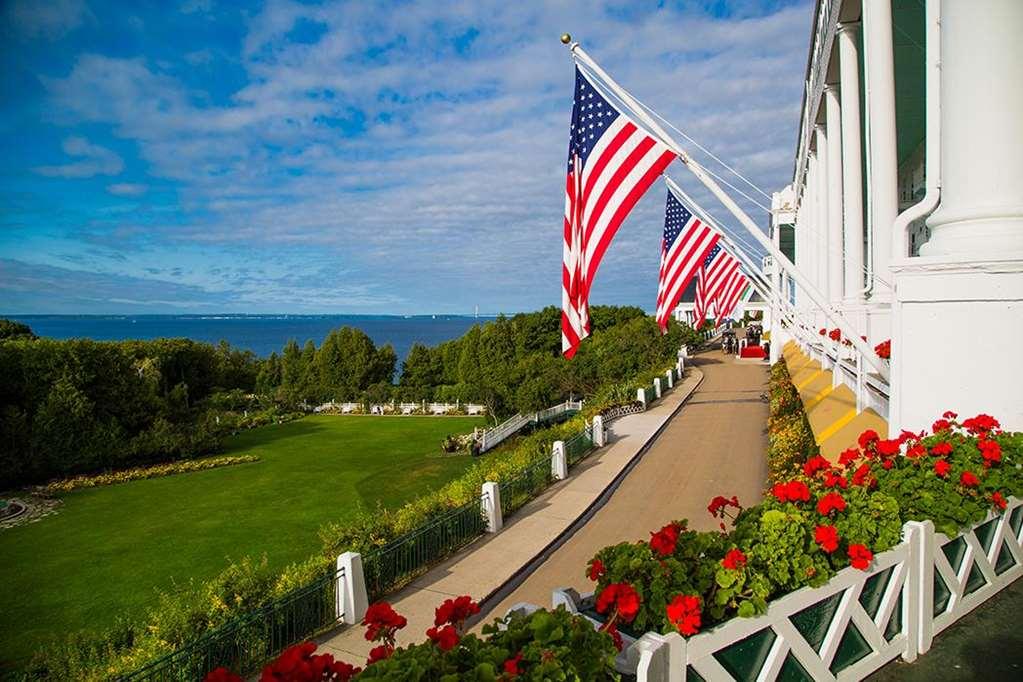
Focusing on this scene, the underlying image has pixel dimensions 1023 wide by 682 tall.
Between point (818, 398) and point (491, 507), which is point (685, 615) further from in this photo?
point (818, 398)

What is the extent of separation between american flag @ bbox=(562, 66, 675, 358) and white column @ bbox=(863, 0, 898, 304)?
382 cm

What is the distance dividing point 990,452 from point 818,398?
32.9 ft

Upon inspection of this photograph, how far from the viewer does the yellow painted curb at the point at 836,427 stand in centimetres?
1056

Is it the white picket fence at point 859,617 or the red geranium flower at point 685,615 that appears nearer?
the red geranium flower at point 685,615

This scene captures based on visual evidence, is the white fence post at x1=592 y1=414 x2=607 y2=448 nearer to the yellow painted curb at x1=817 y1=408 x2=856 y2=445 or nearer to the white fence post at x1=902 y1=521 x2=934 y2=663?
the yellow painted curb at x1=817 y1=408 x2=856 y2=445

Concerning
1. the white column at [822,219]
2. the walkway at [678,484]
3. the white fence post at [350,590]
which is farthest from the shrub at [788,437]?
the white fence post at [350,590]

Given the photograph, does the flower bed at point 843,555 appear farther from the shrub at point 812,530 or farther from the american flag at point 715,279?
the american flag at point 715,279

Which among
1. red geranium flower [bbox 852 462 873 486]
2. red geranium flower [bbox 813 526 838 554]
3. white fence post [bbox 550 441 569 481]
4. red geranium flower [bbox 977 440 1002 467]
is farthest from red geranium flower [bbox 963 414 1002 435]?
white fence post [bbox 550 441 569 481]

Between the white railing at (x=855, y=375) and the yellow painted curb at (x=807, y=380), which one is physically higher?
the white railing at (x=855, y=375)

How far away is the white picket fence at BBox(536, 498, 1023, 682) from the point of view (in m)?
3.36

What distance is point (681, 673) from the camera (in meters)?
3.24

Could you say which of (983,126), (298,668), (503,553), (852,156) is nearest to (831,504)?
(298,668)

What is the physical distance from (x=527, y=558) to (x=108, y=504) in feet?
74.2

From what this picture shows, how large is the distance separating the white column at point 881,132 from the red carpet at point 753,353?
35648mm
